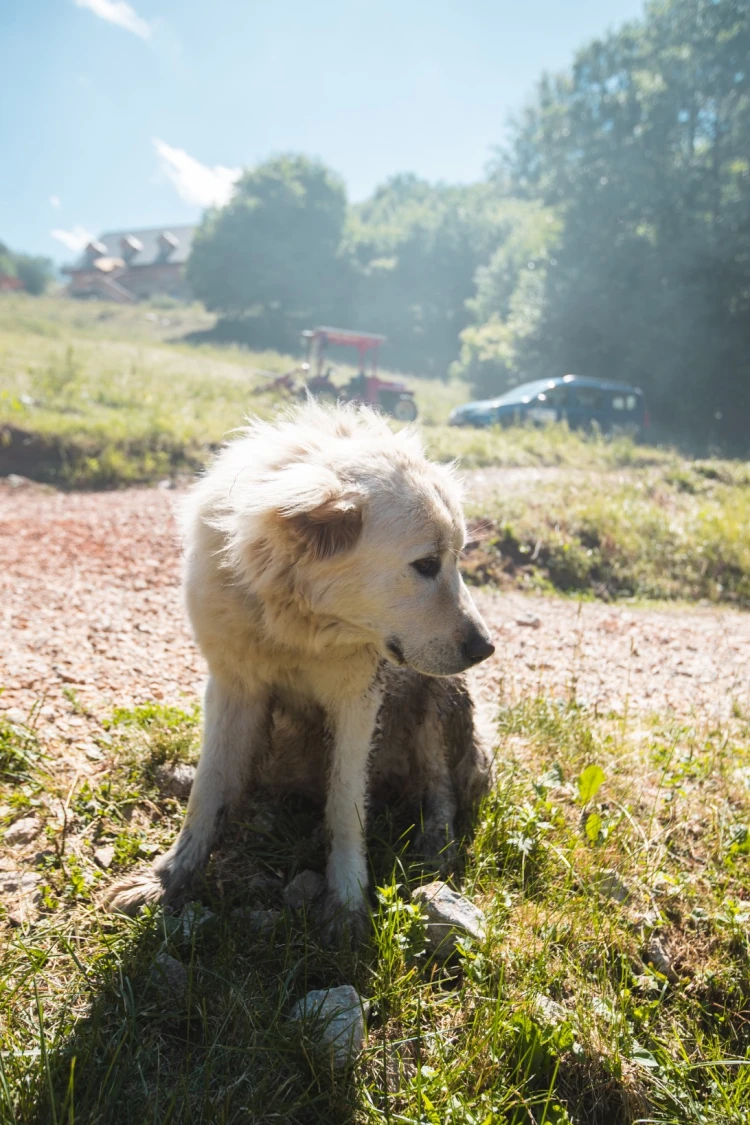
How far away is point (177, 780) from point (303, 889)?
2.33 feet

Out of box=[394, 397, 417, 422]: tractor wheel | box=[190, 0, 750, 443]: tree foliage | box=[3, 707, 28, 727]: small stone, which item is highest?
box=[190, 0, 750, 443]: tree foliage

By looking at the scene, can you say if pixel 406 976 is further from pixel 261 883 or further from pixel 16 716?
pixel 16 716

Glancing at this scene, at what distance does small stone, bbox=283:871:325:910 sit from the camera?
2311mm

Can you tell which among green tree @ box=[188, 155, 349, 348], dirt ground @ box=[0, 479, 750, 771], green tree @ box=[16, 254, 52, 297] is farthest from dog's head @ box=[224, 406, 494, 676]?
green tree @ box=[16, 254, 52, 297]

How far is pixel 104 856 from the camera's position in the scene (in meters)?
2.41

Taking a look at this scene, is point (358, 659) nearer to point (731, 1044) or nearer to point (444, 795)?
point (444, 795)

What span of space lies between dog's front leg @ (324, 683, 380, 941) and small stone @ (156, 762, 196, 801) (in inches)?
25.2

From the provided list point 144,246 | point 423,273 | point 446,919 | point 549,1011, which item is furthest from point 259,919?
point 144,246

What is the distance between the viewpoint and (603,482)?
31.6 ft

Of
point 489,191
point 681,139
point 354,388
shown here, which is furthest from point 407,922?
point 489,191

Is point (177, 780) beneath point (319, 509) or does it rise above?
beneath

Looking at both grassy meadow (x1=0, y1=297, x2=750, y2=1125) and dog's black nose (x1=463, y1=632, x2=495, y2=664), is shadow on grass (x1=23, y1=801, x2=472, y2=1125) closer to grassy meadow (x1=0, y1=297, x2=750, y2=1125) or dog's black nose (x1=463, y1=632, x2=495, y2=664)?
grassy meadow (x1=0, y1=297, x2=750, y2=1125)

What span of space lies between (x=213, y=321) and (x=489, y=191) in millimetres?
19965

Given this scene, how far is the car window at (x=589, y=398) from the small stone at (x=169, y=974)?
54.8 ft
